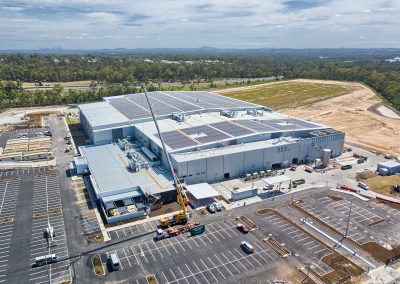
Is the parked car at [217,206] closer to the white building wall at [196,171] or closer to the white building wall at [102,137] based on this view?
the white building wall at [196,171]

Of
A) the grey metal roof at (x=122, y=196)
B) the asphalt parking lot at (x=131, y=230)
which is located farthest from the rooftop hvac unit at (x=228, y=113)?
the asphalt parking lot at (x=131, y=230)

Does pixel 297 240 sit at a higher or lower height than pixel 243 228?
lower

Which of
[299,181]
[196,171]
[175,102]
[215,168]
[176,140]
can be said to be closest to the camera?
[196,171]

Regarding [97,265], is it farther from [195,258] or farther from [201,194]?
[201,194]

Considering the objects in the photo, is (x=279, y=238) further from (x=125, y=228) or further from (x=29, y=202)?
(x=29, y=202)

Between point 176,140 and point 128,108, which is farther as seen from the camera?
point 128,108

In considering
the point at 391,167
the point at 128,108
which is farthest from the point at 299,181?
the point at 128,108

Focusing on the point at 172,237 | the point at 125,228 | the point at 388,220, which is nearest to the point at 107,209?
the point at 125,228
